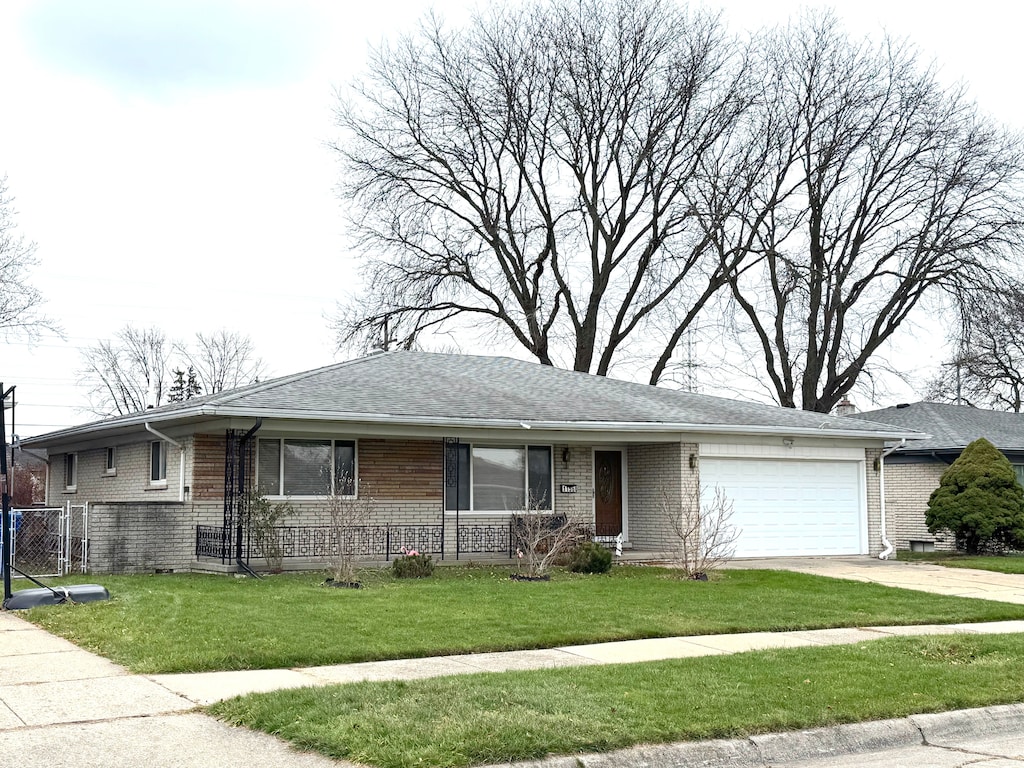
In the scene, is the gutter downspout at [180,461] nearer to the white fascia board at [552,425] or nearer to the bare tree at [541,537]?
the white fascia board at [552,425]

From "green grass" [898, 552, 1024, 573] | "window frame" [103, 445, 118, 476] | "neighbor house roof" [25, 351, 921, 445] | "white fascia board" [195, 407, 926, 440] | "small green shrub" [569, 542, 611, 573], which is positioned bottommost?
"green grass" [898, 552, 1024, 573]

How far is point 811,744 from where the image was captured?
7.52 meters

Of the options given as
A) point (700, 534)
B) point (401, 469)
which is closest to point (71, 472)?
point (401, 469)

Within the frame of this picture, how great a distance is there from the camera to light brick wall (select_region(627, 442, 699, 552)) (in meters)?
22.0

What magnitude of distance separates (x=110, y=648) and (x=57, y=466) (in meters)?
19.1

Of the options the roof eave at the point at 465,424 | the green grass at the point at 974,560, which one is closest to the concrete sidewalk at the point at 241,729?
the roof eave at the point at 465,424

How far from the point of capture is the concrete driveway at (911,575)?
17031 millimetres

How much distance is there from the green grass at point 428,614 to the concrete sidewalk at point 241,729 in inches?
15.5

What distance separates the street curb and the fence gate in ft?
43.8

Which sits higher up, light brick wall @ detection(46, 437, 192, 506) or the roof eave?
the roof eave

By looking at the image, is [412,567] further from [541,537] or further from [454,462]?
[454,462]

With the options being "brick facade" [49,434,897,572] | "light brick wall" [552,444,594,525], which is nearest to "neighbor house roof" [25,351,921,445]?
"brick facade" [49,434,897,572]

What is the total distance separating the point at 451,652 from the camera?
10.4m

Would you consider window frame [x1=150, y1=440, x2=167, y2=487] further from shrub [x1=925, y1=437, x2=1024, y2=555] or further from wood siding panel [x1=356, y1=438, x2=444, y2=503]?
shrub [x1=925, y1=437, x2=1024, y2=555]
